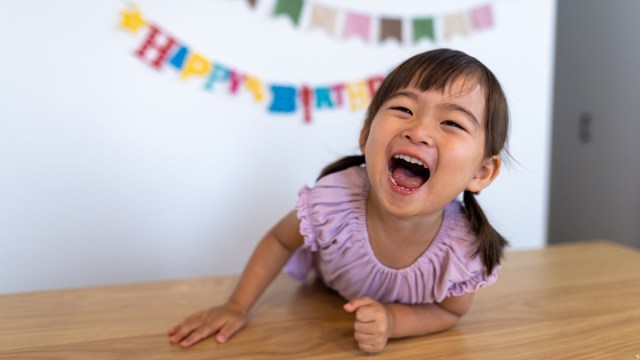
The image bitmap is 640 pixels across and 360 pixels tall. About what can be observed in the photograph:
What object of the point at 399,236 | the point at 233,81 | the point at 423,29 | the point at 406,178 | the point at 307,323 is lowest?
the point at 307,323

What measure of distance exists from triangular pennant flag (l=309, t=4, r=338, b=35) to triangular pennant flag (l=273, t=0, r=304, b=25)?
0.12ft

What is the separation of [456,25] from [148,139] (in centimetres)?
82

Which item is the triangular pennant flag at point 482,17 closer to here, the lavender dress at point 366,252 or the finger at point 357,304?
the lavender dress at point 366,252

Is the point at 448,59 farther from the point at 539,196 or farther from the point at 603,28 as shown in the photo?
the point at 603,28

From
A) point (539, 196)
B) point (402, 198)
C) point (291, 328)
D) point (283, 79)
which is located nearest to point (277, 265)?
point (291, 328)

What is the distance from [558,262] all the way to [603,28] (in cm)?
141

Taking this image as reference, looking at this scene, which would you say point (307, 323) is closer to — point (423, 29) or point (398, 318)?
point (398, 318)

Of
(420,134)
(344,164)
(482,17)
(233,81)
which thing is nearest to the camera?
(420,134)

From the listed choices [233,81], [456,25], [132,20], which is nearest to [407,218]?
[233,81]

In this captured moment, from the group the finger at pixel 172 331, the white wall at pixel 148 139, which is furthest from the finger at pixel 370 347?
the white wall at pixel 148 139

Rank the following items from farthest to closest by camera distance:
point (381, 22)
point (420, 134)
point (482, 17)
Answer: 1. point (482, 17)
2. point (381, 22)
3. point (420, 134)

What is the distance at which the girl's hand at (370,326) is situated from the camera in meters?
0.70

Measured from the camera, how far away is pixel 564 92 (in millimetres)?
2316

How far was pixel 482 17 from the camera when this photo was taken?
4.79 feet
